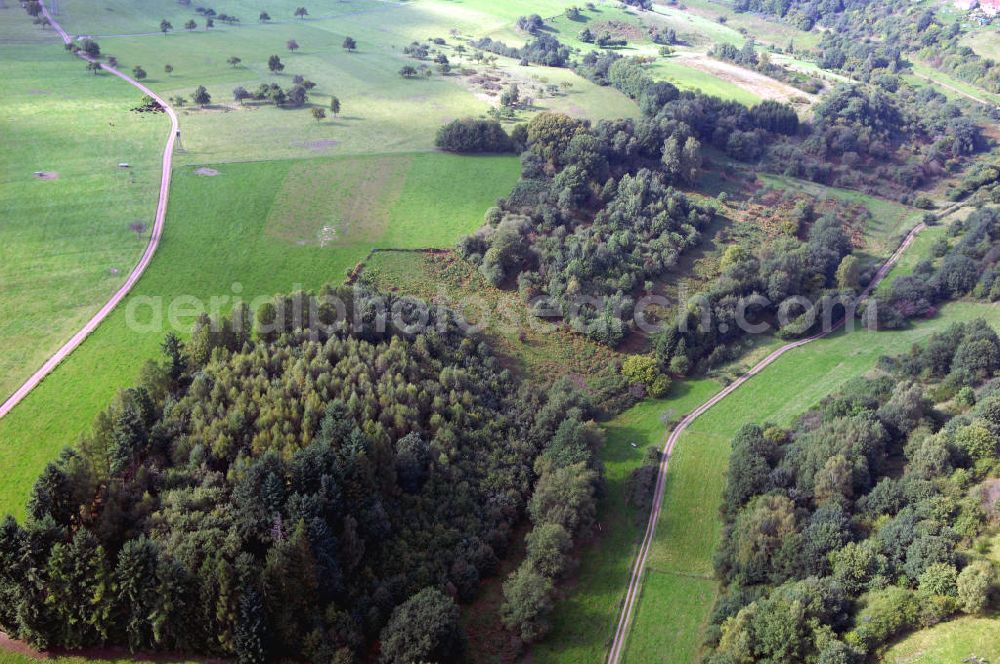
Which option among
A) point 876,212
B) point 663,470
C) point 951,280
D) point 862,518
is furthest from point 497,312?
point 876,212

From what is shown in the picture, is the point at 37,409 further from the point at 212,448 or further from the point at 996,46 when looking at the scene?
the point at 996,46

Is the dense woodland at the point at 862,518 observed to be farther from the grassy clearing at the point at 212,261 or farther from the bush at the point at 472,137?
the bush at the point at 472,137

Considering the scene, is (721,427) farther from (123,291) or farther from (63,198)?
(63,198)

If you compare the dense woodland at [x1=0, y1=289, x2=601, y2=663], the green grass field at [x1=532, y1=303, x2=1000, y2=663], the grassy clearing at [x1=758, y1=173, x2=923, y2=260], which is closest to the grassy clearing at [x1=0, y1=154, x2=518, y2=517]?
the dense woodland at [x1=0, y1=289, x2=601, y2=663]

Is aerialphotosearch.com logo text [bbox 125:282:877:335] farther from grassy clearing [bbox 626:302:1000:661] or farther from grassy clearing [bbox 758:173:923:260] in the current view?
grassy clearing [bbox 758:173:923:260]

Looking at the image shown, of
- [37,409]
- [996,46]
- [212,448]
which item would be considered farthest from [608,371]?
[996,46]

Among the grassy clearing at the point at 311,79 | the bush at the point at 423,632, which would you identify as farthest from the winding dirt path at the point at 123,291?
the bush at the point at 423,632
